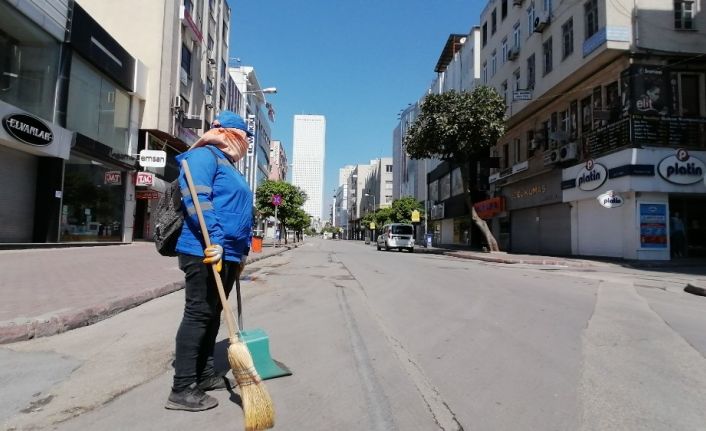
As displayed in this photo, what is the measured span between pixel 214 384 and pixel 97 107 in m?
22.5

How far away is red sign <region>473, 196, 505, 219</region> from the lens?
111 feet

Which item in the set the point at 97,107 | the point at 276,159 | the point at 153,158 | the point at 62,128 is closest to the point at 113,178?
the point at 153,158

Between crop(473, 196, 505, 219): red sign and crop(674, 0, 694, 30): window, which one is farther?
crop(473, 196, 505, 219): red sign

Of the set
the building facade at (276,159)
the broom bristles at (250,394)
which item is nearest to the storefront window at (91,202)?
the broom bristles at (250,394)

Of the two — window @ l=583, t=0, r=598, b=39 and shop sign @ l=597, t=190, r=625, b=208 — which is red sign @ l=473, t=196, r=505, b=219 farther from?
window @ l=583, t=0, r=598, b=39

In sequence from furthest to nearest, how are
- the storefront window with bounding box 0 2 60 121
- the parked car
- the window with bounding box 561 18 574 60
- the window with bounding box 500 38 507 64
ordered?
the parked car
the window with bounding box 500 38 507 64
the window with bounding box 561 18 574 60
the storefront window with bounding box 0 2 60 121

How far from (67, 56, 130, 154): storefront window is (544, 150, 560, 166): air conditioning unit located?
22357 mm

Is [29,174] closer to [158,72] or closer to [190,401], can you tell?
[158,72]

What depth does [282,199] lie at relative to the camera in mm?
38312

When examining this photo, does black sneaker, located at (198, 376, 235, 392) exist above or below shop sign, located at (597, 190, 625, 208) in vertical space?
below

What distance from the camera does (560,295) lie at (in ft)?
30.9

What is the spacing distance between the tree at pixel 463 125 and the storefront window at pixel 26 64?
18659 mm

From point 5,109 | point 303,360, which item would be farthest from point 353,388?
point 5,109

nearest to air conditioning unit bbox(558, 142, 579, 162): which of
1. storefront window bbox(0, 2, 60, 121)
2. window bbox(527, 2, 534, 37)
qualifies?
window bbox(527, 2, 534, 37)
